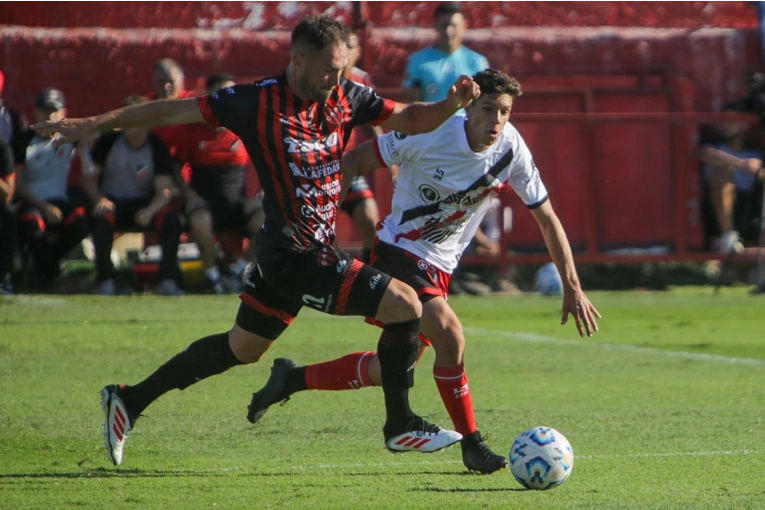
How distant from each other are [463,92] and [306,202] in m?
0.84

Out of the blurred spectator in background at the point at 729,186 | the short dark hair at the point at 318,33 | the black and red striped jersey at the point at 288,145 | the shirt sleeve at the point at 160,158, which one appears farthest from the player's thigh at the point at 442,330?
the blurred spectator in background at the point at 729,186

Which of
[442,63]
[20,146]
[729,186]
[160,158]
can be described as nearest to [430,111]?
[442,63]

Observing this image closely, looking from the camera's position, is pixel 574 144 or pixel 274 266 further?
pixel 574 144

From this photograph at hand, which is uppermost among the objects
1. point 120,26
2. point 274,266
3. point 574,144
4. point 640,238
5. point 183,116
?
point 183,116

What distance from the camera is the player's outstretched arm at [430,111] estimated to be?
582cm

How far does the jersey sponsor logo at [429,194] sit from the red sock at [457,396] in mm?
935

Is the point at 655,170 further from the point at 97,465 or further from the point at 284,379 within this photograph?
the point at 97,465

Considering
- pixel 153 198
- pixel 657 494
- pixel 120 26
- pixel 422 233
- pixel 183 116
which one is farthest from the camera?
pixel 120 26

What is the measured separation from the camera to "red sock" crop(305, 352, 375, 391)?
21.7 feet

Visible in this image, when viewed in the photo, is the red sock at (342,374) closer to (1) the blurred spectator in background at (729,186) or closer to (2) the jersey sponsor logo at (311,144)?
(2) the jersey sponsor logo at (311,144)

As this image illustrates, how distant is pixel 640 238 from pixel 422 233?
8.35m

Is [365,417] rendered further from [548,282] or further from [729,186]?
[729,186]

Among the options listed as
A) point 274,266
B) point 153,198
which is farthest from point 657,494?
point 153,198

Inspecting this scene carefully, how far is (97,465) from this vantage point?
5891 mm
